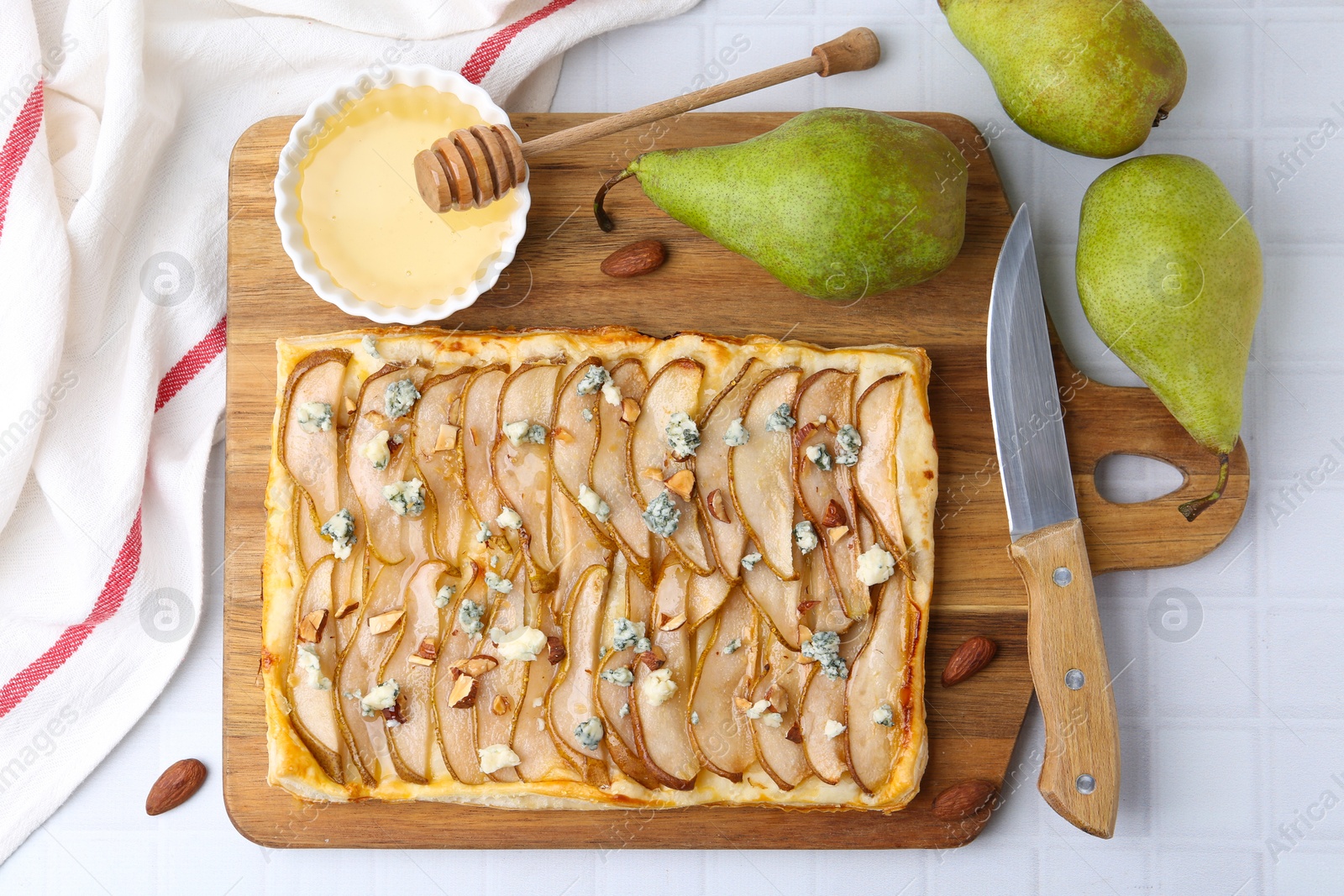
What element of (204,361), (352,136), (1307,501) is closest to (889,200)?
(352,136)

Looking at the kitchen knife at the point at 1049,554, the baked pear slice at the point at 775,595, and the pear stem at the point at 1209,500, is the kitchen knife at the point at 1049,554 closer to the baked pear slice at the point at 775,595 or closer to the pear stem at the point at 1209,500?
the pear stem at the point at 1209,500

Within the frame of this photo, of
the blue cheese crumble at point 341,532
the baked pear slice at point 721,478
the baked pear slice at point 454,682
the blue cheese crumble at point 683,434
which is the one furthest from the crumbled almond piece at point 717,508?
the blue cheese crumble at point 341,532

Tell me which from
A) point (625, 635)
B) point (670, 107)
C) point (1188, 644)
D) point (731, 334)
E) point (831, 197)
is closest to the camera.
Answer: point (831, 197)

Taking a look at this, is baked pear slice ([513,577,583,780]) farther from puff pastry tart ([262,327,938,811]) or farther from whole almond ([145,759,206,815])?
whole almond ([145,759,206,815])

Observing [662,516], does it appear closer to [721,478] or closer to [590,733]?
[721,478]

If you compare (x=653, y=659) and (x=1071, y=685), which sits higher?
(x=653, y=659)

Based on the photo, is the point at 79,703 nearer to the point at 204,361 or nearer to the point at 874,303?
the point at 204,361

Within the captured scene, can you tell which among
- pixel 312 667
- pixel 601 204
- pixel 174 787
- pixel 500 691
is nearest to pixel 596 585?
pixel 500 691
